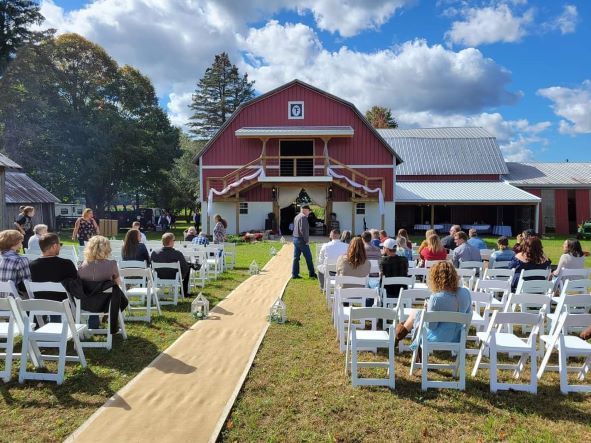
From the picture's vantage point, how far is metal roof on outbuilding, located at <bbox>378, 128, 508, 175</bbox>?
106 ft

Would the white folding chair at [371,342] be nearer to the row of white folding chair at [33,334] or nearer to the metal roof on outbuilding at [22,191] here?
the row of white folding chair at [33,334]

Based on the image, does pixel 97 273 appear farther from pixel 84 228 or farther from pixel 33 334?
pixel 84 228

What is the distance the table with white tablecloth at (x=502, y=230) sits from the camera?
28.4 m

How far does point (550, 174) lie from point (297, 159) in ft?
58.2

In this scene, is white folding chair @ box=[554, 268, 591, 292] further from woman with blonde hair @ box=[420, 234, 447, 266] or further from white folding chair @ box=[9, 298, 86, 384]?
white folding chair @ box=[9, 298, 86, 384]

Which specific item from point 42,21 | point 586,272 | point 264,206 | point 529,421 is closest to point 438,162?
point 264,206

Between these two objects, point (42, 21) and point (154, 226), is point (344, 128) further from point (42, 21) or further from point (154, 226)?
point (42, 21)

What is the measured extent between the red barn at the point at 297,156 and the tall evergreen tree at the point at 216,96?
90.8 ft

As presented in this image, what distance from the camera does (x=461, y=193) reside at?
28.3 metres

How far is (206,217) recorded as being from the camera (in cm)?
2545

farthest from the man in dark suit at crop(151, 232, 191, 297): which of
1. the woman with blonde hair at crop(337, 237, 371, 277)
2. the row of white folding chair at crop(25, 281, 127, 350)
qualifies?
the woman with blonde hair at crop(337, 237, 371, 277)

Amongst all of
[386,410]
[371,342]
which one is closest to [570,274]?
[371,342]

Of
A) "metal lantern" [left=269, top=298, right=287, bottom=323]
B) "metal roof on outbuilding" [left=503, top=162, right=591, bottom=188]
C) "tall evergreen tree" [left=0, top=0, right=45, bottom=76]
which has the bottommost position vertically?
"metal lantern" [left=269, top=298, right=287, bottom=323]

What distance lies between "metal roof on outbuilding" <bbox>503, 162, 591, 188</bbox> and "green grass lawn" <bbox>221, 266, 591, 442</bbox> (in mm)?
27793
